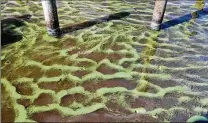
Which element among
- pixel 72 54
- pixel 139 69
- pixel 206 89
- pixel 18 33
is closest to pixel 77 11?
pixel 18 33

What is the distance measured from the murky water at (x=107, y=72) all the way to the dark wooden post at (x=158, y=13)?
0.69 feet

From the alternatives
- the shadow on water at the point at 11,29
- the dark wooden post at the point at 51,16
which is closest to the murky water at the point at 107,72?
the shadow on water at the point at 11,29

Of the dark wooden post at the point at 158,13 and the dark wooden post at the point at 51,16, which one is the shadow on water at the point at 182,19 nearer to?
the dark wooden post at the point at 158,13

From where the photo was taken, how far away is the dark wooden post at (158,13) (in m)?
5.43

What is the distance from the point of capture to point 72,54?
16.4ft

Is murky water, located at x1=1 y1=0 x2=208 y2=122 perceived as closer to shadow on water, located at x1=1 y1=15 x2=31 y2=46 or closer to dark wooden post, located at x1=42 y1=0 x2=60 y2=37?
shadow on water, located at x1=1 y1=15 x2=31 y2=46

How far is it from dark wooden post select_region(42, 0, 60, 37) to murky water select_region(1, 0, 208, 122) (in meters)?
0.19

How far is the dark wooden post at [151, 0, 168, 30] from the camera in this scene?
17.8 ft

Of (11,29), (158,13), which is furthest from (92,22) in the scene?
(11,29)

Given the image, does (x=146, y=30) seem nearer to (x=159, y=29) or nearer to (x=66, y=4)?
(x=159, y=29)

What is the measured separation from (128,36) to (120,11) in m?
1.66

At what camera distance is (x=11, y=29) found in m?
5.85

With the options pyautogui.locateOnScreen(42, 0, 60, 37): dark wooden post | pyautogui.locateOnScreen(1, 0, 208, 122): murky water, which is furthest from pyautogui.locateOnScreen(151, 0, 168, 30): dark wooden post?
pyautogui.locateOnScreen(42, 0, 60, 37): dark wooden post

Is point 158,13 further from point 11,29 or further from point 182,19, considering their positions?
point 11,29
